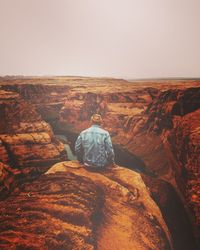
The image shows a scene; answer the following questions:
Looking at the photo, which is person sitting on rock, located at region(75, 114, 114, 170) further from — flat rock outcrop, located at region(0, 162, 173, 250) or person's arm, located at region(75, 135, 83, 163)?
flat rock outcrop, located at region(0, 162, 173, 250)

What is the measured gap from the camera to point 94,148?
15.2 ft

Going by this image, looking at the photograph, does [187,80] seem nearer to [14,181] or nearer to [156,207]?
[156,207]

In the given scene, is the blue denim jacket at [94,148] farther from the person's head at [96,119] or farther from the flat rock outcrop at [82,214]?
the flat rock outcrop at [82,214]

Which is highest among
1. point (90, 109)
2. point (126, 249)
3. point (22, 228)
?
point (90, 109)

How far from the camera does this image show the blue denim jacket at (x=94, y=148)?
460cm

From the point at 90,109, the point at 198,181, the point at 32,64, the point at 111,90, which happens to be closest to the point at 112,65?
the point at 111,90

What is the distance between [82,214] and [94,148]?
1.09m

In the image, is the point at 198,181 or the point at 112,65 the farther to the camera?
the point at 112,65

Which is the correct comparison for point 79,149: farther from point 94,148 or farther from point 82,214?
point 82,214

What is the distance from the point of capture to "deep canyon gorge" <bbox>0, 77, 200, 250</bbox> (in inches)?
154

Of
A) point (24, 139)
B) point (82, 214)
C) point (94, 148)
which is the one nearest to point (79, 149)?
point (94, 148)

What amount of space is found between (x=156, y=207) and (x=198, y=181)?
0.74 metres

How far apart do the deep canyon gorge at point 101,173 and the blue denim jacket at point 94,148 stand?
0.46ft

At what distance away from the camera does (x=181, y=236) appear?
413cm
